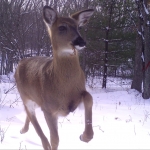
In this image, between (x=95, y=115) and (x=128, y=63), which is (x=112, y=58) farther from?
(x=95, y=115)

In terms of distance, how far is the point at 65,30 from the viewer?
11.1 feet

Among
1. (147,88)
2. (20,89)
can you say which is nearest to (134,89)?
(147,88)

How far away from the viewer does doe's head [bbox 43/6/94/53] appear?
3.24 metres

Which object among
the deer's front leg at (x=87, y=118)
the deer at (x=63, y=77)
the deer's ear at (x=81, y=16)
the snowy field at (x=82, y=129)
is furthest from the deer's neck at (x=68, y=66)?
the deer's ear at (x=81, y=16)

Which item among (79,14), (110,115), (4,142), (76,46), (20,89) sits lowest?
(110,115)

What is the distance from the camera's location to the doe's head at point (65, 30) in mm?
3236

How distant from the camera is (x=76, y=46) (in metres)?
3.08

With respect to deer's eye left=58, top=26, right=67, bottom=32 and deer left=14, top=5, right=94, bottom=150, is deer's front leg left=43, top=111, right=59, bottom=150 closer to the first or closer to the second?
deer left=14, top=5, right=94, bottom=150

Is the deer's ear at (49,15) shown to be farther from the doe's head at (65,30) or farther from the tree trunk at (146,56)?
the tree trunk at (146,56)

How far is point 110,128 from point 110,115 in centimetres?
161

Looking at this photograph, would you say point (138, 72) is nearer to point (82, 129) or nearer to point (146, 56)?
point (146, 56)

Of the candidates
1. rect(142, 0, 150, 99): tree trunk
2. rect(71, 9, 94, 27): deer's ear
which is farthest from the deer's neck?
rect(142, 0, 150, 99): tree trunk

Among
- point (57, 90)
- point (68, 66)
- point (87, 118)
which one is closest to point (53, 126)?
point (57, 90)

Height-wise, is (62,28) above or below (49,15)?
below
